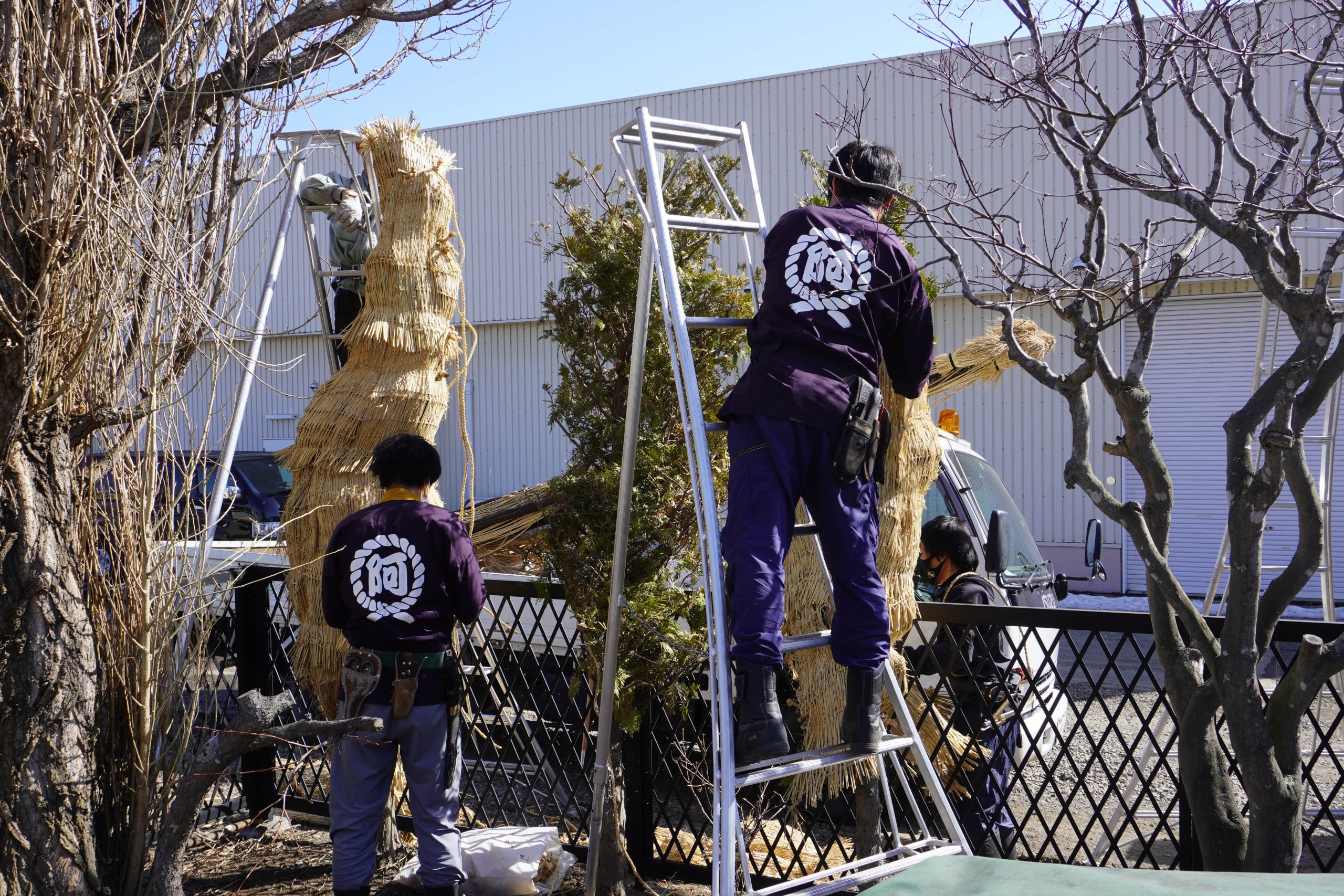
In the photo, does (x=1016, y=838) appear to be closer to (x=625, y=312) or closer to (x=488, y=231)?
(x=625, y=312)

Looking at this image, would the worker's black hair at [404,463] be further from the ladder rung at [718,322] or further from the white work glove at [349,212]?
the white work glove at [349,212]

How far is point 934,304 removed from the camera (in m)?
15.2

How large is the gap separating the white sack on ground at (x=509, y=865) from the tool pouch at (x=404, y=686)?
69 centimetres

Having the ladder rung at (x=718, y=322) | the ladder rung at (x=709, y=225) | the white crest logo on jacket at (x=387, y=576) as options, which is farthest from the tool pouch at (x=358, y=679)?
the ladder rung at (x=709, y=225)

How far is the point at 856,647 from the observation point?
9.73 ft

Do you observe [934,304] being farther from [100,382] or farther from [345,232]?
[100,382]

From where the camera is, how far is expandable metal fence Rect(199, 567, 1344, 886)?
3.80 metres

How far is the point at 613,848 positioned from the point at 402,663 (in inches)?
40.3

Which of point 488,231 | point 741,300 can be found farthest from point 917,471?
point 488,231

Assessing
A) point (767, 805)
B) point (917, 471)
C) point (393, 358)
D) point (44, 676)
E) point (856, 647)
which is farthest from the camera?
point (393, 358)

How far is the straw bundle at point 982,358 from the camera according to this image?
16.8ft

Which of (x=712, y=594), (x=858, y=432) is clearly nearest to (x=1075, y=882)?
(x=712, y=594)

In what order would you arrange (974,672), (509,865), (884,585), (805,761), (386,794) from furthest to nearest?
1. (974,672)
2. (509,865)
3. (386,794)
4. (884,585)
5. (805,761)

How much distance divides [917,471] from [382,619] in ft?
6.39
